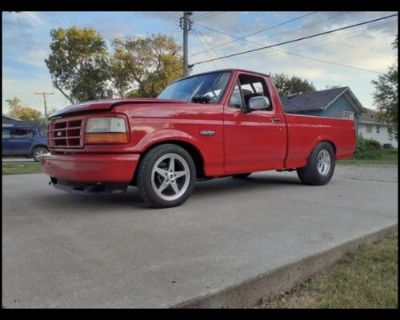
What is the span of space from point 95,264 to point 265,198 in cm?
292

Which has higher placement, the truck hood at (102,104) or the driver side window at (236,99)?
the driver side window at (236,99)

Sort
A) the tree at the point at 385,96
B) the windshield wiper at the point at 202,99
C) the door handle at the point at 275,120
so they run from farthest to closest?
the tree at the point at 385,96, the door handle at the point at 275,120, the windshield wiper at the point at 202,99

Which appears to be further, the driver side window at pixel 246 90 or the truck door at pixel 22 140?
the truck door at pixel 22 140

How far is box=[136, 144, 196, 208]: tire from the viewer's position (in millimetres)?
4043

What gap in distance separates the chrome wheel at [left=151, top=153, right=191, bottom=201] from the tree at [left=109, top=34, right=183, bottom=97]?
30.6m

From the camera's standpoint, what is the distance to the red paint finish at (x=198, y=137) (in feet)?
12.7

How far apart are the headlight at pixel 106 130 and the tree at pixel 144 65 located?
30915mm

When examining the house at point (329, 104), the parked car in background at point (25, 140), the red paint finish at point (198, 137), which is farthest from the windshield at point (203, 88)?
the house at point (329, 104)

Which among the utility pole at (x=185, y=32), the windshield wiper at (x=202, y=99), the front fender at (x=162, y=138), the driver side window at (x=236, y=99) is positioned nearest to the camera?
the front fender at (x=162, y=138)

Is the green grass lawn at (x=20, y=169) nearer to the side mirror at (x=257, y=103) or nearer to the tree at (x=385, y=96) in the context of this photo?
the side mirror at (x=257, y=103)

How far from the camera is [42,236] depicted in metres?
3.12

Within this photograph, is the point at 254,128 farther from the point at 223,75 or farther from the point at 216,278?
the point at 216,278

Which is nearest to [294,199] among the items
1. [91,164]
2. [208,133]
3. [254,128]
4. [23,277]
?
[254,128]

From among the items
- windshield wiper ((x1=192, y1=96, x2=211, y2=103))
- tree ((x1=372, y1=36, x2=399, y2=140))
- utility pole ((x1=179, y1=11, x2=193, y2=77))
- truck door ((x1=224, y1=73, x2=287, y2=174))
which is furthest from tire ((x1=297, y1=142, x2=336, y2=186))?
tree ((x1=372, y1=36, x2=399, y2=140))
